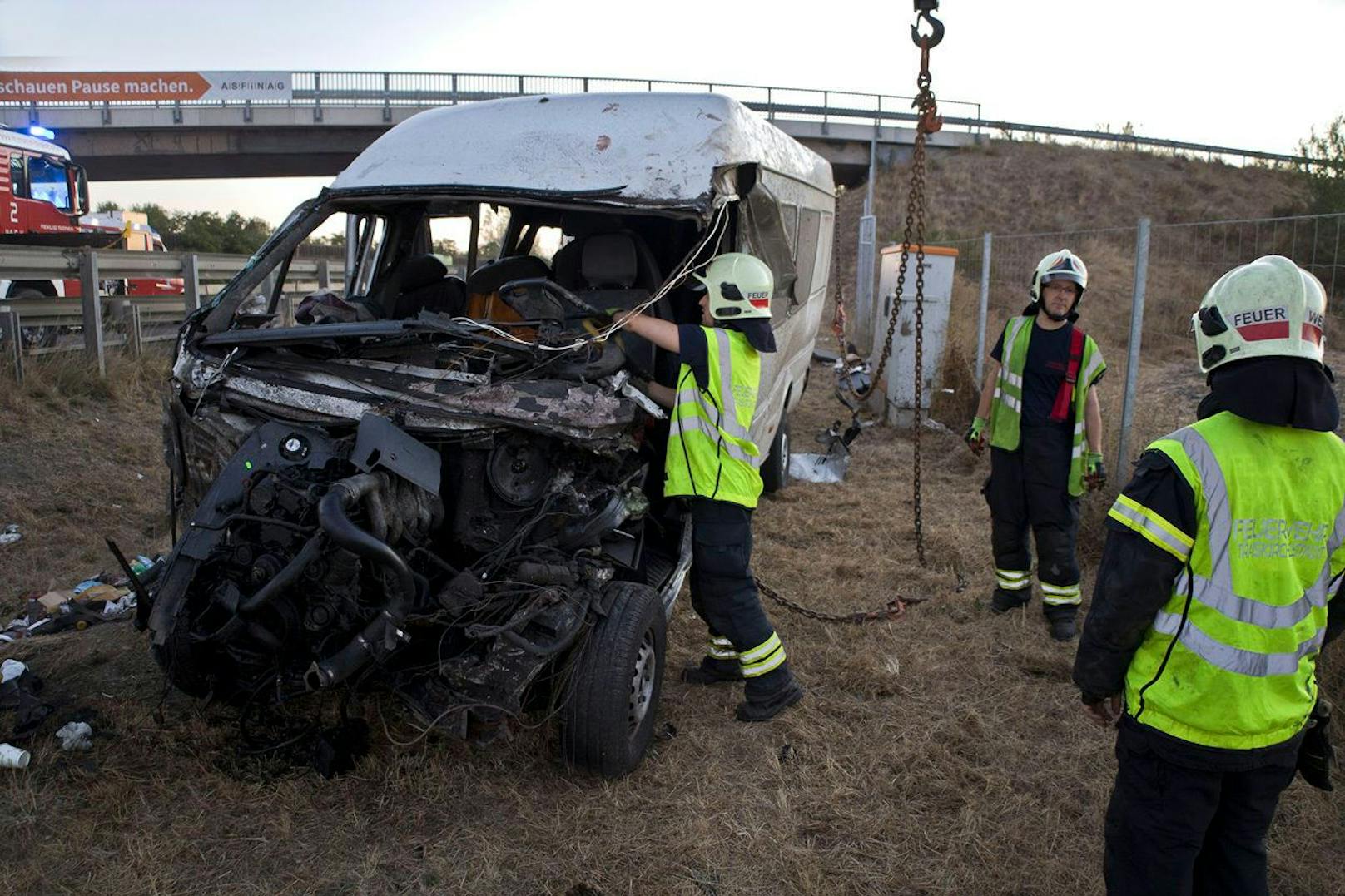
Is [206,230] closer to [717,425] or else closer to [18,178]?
[18,178]

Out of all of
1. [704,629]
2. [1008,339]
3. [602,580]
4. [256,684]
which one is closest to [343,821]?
[256,684]

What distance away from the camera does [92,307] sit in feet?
30.4

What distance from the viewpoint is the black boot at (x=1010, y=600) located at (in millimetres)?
5098

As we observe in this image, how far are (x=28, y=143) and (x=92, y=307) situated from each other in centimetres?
600

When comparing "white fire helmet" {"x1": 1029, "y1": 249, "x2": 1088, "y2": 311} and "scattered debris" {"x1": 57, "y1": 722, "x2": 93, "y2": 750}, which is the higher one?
"white fire helmet" {"x1": 1029, "y1": 249, "x2": 1088, "y2": 311}

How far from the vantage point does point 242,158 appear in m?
31.0

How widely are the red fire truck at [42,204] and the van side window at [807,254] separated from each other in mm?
9807

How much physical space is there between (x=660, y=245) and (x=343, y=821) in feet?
11.1

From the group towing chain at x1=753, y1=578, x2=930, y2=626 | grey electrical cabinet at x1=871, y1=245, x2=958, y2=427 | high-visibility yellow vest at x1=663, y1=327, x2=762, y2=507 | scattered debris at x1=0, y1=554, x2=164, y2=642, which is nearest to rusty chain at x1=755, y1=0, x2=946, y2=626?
towing chain at x1=753, y1=578, x2=930, y2=626

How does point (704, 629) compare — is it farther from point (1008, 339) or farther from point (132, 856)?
point (132, 856)

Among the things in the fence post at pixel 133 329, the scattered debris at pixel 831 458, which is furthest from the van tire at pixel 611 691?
the fence post at pixel 133 329

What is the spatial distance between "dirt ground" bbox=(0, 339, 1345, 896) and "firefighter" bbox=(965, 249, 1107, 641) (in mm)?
331

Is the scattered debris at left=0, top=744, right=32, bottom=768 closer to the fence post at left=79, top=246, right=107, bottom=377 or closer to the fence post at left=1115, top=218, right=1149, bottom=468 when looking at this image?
the fence post at left=1115, top=218, right=1149, bottom=468

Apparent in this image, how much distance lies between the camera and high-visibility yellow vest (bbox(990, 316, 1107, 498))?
485 cm
